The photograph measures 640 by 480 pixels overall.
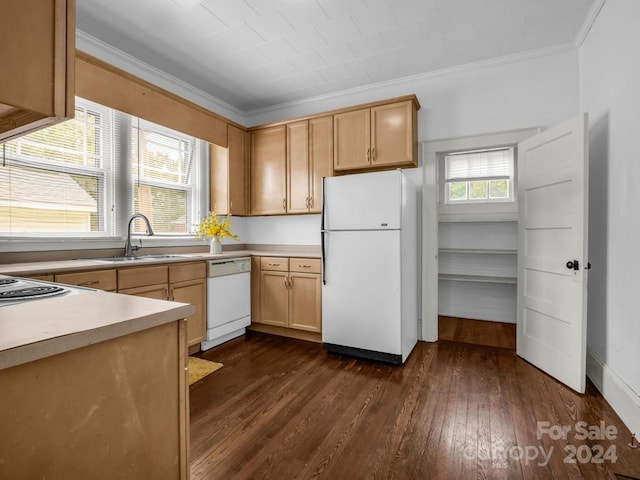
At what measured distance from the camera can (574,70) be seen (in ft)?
9.80

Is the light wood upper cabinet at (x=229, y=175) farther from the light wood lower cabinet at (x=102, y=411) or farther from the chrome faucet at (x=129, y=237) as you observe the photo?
the light wood lower cabinet at (x=102, y=411)

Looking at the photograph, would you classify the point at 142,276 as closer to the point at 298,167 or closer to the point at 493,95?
the point at 298,167

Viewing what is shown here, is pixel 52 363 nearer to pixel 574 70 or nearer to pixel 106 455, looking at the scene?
pixel 106 455

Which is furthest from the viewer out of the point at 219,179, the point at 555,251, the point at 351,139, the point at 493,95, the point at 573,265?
the point at 219,179

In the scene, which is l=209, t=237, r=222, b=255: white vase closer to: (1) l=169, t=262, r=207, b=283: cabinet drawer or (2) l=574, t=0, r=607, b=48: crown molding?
(1) l=169, t=262, r=207, b=283: cabinet drawer

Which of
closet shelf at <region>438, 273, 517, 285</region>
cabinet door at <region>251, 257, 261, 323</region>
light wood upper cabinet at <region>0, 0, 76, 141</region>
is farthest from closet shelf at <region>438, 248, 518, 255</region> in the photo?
light wood upper cabinet at <region>0, 0, 76, 141</region>

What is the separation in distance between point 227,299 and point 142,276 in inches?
38.0

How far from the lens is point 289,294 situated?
356 cm

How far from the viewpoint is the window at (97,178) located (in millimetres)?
2500

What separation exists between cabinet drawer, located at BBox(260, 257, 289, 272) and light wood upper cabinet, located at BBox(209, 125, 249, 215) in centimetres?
76

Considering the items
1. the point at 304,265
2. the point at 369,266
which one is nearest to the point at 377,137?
the point at 369,266

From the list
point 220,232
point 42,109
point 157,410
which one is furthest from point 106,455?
point 220,232

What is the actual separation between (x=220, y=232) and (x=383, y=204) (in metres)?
1.86

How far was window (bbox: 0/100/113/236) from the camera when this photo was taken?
2451 mm
